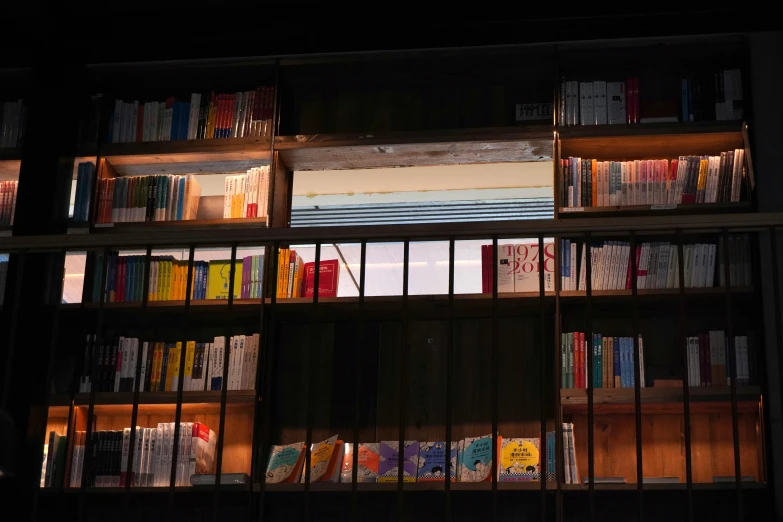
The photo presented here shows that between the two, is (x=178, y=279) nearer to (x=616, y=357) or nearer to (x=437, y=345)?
(x=437, y=345)

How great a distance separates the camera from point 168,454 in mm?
4559

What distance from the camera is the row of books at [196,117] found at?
4996 mm

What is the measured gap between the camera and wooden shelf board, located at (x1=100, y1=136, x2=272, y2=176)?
4922 millimetres

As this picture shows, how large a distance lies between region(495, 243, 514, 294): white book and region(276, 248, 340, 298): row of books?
0.72m

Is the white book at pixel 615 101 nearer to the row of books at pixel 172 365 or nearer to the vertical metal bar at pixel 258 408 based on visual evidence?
the vertical metal bar at pixel 258 408

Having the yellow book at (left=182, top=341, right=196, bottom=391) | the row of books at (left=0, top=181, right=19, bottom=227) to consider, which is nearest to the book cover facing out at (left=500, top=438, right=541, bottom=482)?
the yellow book at (left=182, top=341, right=196, bottom=391)

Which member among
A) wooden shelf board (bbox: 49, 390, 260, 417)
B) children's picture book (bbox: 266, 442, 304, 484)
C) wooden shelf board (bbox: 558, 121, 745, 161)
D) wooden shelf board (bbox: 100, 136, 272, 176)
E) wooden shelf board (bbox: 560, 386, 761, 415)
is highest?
wooden shelf board (bbox: 558, 121, 745, 161)

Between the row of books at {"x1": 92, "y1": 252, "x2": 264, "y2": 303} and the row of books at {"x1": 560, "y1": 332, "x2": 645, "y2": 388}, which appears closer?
the row of books at {"x1": 560, "y1": 332, "x2": 645, "y2": 388}

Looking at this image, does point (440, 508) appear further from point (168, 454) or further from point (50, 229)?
point (50, 229)

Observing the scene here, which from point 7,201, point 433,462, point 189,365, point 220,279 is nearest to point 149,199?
point 220,279

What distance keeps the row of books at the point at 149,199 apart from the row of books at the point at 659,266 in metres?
1.70

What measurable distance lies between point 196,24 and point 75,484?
2.06 m

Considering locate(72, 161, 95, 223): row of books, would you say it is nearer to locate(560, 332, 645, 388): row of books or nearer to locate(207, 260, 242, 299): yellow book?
locate(207, 260, 242, 299): yellow book

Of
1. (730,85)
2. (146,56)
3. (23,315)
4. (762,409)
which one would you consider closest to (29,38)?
(146,56)
